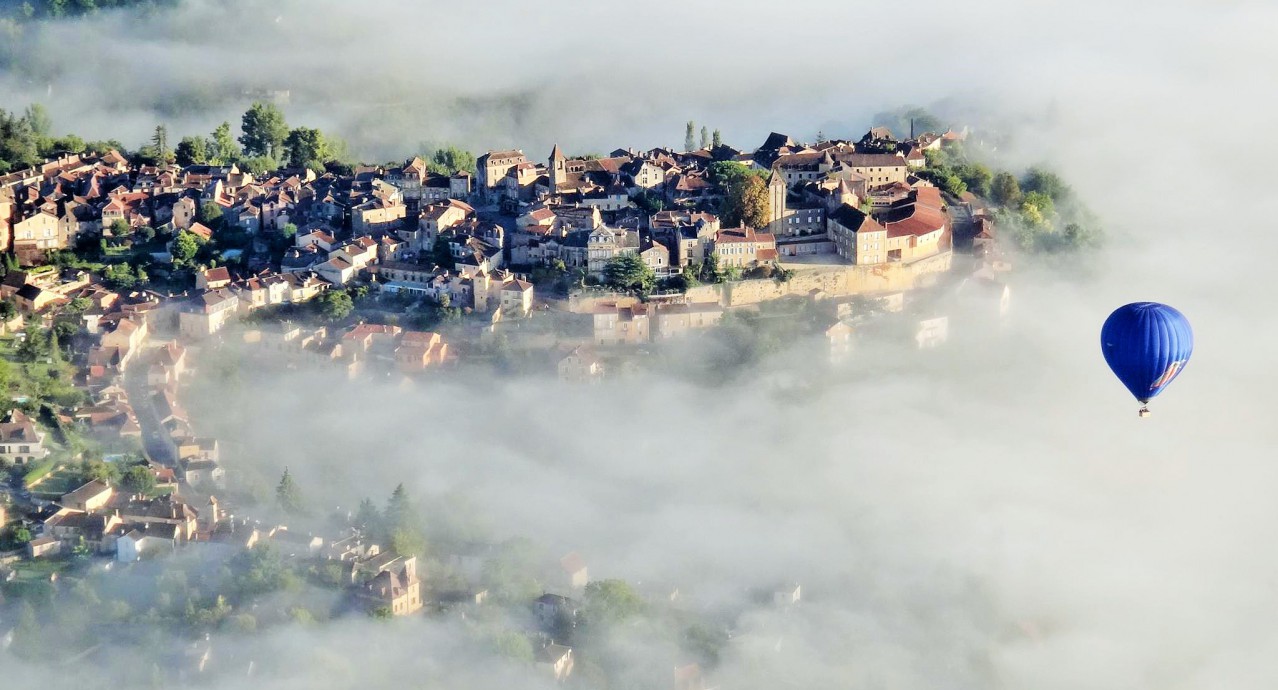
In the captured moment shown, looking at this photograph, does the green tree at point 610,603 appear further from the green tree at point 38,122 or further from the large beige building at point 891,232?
the green tree at point 38,122

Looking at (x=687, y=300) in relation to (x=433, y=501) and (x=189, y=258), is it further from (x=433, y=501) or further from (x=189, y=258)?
(x=189, y=258)

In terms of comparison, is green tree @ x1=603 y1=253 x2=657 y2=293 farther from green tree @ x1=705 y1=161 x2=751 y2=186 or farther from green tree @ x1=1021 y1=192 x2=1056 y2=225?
A: green tree @ x1=1021 y1=192 x2=1056 y2=225

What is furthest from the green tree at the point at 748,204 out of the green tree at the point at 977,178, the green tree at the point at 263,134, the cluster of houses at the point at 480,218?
the green tree at the point at 263,134

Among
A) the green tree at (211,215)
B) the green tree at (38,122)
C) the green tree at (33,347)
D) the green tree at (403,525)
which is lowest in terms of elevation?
the green tree at (403,525)

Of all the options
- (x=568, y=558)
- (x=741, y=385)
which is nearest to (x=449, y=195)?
(x=741, y=385)

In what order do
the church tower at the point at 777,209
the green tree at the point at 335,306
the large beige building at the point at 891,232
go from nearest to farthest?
the green tree at the point at 335,306, the large beige building at the point at 891,232, the church tower at the point at 777,209

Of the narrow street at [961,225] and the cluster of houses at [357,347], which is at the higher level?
the narrow street at [961,225]
